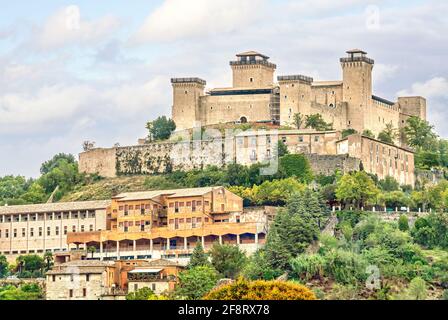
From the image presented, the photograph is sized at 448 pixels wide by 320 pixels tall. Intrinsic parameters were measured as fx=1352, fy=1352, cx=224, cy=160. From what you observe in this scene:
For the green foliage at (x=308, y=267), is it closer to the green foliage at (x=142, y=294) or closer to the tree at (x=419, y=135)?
the green foliage at (x=142, y=294)

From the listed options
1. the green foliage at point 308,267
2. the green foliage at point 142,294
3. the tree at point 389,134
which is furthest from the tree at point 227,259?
the tree at point 389,134

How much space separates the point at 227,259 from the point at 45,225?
1444 centimetres

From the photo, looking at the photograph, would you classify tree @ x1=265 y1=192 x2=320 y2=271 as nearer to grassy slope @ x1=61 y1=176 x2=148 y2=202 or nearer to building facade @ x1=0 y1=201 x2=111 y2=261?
building facade @ x1=0 y1=201 x2=111 y2=261

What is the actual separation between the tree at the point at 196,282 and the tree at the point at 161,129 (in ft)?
92.0

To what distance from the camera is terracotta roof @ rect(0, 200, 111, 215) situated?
7331 centimetres

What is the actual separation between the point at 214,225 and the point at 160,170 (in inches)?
625

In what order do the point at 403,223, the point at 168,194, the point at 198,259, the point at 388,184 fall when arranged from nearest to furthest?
the point at 198,259 < the point at 403,223 < the point at 168,194 < the point at 388,184

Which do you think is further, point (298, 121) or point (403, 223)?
point (298, 121)

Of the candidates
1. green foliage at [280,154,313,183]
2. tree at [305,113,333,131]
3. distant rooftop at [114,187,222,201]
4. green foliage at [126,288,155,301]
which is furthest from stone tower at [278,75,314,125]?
green foliage at [126,288,155,301]

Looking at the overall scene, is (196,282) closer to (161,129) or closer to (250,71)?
(161,129)

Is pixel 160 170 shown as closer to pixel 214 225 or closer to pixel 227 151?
pixel 227 151

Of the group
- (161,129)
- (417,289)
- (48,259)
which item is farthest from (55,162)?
(417,289)

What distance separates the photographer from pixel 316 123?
84.9m
